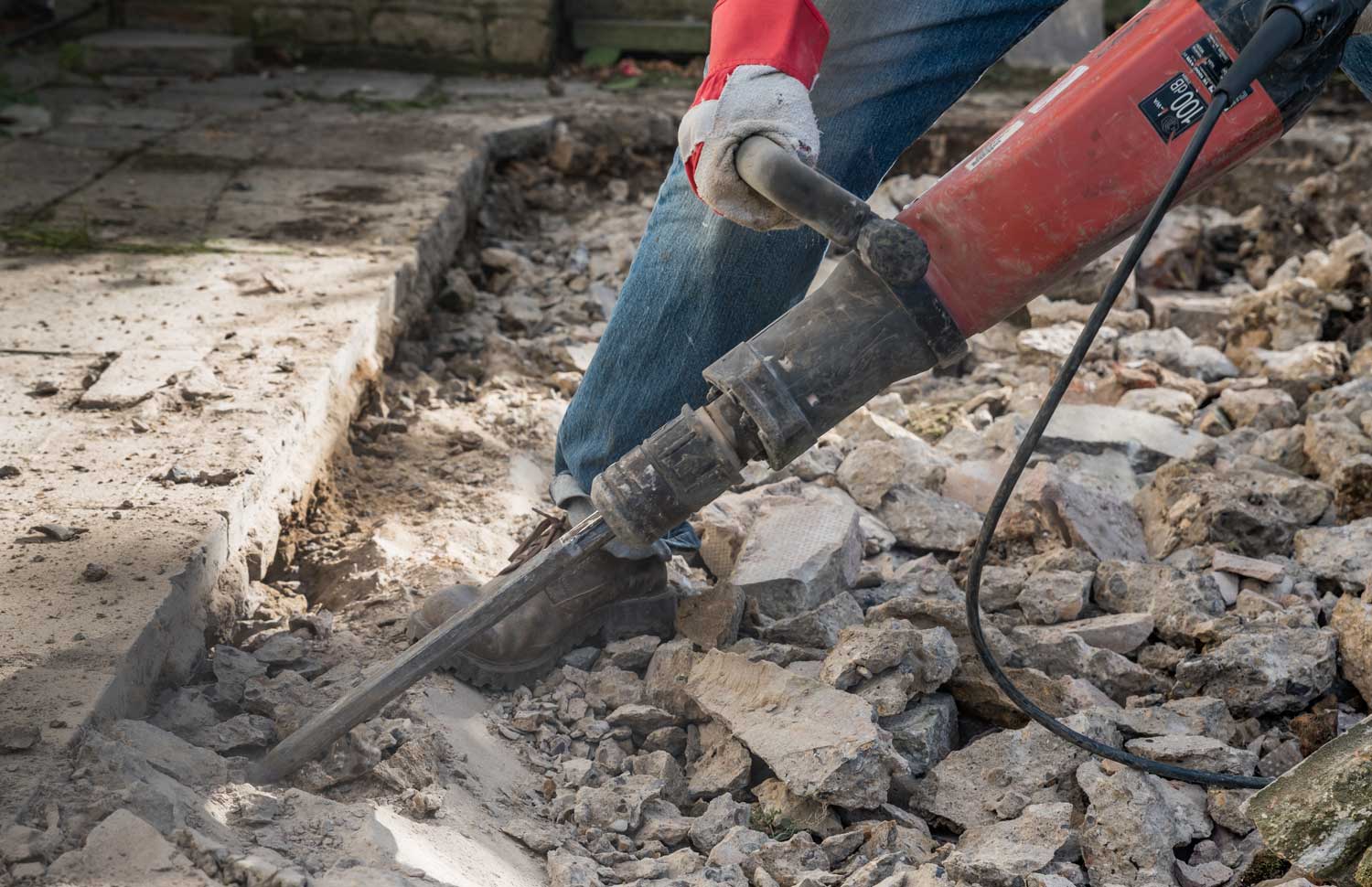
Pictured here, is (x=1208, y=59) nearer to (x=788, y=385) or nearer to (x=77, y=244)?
(x=788, y=385)

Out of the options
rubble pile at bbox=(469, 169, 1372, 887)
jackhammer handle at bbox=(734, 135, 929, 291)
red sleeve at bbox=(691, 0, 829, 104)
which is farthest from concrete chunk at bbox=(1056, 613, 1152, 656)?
red sleeve at bbox=(691, 0, 829, 104)

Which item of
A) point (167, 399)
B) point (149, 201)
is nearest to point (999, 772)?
point (167, 399)

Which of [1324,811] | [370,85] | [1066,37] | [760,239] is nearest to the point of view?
[1324,811]

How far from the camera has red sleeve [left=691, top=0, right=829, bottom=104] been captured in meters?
1.47

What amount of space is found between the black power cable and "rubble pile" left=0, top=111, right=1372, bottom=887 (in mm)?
33

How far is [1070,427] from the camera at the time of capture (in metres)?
2.78

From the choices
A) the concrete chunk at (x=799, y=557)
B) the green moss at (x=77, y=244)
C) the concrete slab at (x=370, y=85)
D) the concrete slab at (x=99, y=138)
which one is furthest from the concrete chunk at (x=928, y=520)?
the concrete slab at (x=370, y=85)

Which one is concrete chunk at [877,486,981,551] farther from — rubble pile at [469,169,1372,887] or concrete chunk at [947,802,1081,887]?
concrete chunk at [947,802,1081,887]

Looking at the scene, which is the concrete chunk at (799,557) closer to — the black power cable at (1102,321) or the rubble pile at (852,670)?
the rubble pile at (852,670)

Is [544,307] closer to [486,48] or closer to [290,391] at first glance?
[290,391]

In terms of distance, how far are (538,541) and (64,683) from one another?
0.77 m

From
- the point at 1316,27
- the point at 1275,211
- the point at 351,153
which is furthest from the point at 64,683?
the point at 1275,211

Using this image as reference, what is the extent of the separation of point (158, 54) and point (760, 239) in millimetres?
4417

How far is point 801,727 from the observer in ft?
5.51
